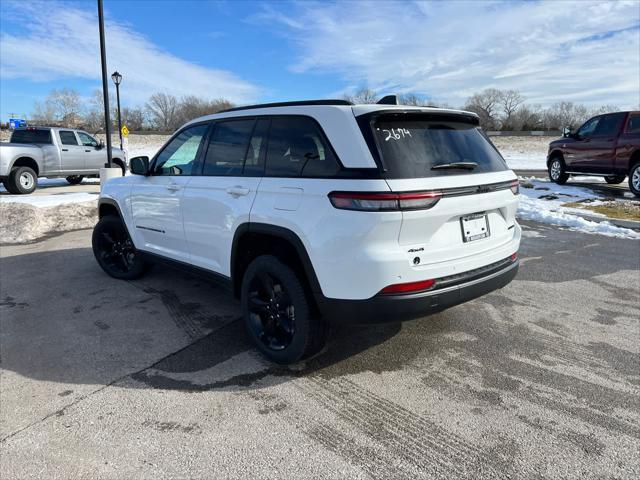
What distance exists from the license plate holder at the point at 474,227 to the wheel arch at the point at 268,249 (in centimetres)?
104

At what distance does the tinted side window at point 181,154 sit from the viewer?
13.6 feet

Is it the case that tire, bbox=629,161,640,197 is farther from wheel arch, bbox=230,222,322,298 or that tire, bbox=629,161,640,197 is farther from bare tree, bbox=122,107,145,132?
bare tree, bbox=122,107,145,132

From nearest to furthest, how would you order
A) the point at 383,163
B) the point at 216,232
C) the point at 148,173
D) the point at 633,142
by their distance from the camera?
the point at 383,163, the point at 216,232, the point at 148,173, the point at 633,142

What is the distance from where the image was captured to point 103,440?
2506 millimetres

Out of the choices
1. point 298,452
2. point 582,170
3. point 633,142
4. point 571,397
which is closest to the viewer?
point 298,452

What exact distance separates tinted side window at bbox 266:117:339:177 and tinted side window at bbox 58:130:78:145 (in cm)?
1348

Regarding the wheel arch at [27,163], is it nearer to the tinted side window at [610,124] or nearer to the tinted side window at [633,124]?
the tinted side window at [610,124]

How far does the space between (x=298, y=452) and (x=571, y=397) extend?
1776 mm

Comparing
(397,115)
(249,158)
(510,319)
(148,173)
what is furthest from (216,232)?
(510,319)

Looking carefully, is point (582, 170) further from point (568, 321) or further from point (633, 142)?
point (568, 321)

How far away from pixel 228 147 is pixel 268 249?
973 millimetres

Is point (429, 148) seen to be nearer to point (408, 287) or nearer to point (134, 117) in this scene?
point (408, 287)

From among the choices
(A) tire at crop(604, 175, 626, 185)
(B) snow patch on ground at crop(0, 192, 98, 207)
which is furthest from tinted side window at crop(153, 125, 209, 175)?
(A) tire at crop(604, 175, 626, 185)

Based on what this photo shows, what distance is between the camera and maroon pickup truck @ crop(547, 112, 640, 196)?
438 inches
